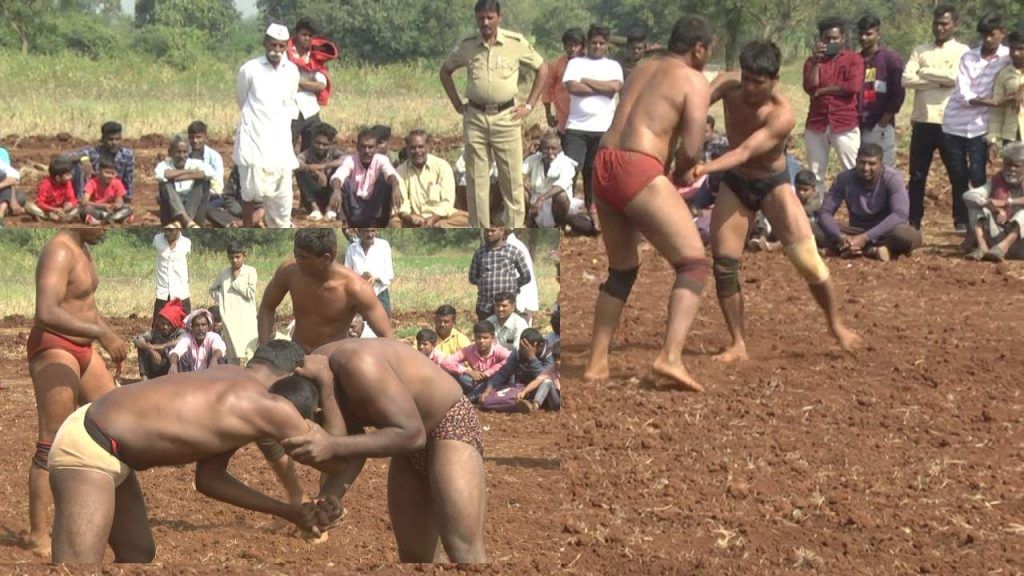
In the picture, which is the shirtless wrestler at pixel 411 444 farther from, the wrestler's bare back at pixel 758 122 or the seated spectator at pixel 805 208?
the seated spectator at pixel 805 208

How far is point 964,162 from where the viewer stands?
13.0m

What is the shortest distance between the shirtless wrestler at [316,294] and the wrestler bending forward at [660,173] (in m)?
2.30

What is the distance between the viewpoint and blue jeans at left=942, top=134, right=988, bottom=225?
42.1 feet

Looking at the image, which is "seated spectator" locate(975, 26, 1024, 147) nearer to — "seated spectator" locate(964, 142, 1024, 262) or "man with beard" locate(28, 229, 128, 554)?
"seated spectator" locate(964, 142, 1024, 262)

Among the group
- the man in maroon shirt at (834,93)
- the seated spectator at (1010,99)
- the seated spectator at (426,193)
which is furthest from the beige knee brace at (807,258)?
the seated spectator at (1010,99)

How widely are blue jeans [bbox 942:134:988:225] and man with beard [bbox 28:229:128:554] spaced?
7972 millimetres

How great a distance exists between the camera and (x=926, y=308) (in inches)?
423

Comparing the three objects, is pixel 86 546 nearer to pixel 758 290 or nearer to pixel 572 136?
pixel 758 290

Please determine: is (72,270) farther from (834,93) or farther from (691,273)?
(834,93)

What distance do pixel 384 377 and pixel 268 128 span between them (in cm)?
616

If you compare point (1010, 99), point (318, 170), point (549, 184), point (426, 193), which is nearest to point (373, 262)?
point (426, 193)

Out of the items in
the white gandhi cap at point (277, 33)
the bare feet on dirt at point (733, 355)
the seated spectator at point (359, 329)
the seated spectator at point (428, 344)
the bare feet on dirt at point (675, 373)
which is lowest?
the bare feet on dirt at point (733, 355)

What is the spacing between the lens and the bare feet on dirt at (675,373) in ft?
26.7

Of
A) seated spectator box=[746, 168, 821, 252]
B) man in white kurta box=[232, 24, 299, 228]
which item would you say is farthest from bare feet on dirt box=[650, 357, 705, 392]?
seated spectator box=[746, 168, 821, 252]
